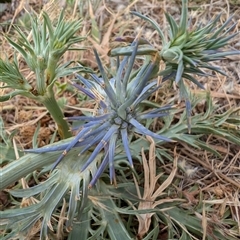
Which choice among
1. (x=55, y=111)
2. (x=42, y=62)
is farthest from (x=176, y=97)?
(x=42, y=62)

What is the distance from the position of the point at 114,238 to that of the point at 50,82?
527 millimetres

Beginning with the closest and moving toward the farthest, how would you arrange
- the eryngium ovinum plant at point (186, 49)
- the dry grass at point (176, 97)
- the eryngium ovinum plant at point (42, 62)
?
1. the eryngium ovinum plant at point (186, 49)
2. the eryngium ovinum plant at point (42, 62)
3. the dry grass at point (176, 97)

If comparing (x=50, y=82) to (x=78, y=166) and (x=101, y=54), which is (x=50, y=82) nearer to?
(x=78, y=166)

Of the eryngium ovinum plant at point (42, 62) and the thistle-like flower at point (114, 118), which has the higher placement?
the eryngium ovinum plant at point (42, 62)

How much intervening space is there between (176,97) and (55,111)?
1.90ft

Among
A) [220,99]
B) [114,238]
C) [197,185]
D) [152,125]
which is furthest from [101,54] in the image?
[114,238]

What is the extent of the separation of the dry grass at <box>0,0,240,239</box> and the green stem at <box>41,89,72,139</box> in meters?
0.18

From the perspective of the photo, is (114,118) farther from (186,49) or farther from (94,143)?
(186,49)

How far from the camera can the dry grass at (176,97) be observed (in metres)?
1.72

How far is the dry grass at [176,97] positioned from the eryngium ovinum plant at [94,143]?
0.85 feet

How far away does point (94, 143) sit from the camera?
129 centimetres

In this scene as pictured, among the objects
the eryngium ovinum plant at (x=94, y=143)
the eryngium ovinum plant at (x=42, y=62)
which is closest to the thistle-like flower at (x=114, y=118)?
the eryngium ovinum plant at (x=94, y=143)

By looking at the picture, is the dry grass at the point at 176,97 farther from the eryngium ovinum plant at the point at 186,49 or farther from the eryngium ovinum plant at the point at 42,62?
the eryngium ovinum plant at the point at 186,49

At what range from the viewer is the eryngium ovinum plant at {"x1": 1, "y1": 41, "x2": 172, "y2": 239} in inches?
49.1
